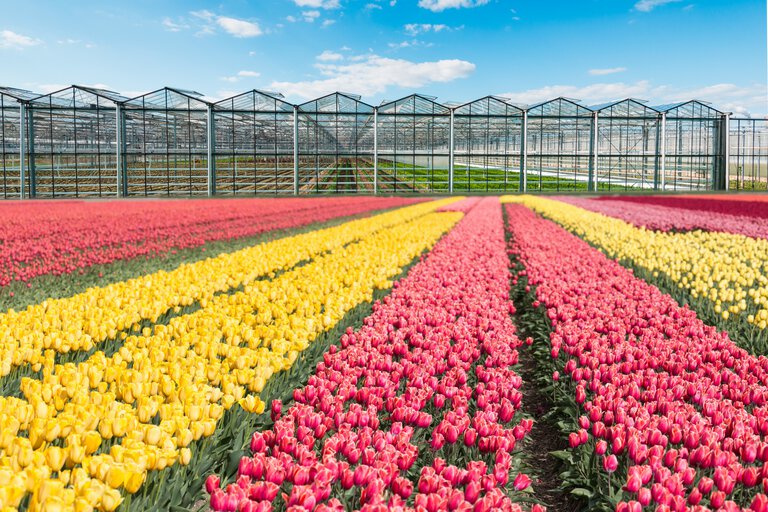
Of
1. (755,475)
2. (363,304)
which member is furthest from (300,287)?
(755,475)

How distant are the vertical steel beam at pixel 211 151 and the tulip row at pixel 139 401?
112ft

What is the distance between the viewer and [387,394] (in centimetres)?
288

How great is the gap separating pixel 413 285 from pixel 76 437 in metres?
4.01

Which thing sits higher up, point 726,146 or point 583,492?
point 726,146

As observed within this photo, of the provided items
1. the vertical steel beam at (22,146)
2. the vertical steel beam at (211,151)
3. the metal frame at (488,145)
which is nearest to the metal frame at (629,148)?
the metal frame at (488,145)

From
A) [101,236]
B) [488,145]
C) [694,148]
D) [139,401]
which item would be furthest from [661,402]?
[694,148]

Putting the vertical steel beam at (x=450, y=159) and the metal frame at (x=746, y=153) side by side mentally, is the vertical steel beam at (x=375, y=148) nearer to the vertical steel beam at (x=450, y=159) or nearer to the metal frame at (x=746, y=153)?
the vertical steel beam at (x=450, y=159)

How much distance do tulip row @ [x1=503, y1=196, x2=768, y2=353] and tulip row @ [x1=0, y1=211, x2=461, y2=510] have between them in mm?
3111

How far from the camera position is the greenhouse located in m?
35.7

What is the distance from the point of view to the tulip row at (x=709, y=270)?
4.60 meters

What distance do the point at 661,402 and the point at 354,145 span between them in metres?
36.0

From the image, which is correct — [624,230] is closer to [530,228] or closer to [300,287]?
[530,228]

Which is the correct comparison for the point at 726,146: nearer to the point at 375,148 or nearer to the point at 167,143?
the point at 375,148

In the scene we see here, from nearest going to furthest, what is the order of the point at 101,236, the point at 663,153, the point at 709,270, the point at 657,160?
the point at 709,270 < the point at 101,236 < the point at 663,153 < the point at 657,160
